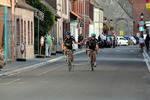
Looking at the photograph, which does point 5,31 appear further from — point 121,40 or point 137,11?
point 137,11

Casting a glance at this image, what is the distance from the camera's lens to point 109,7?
12344 centimetres

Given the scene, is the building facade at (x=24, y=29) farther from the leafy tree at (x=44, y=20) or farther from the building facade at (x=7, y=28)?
the leafy tree at (x=44, y=20)

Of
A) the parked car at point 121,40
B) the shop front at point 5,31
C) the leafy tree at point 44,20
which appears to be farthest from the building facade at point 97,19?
the shop front at point 5,31

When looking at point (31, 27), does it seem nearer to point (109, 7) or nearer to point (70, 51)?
point (70, 51)

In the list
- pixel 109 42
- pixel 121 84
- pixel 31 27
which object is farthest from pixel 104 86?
pixel 109 42

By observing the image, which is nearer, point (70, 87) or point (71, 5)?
point (70, 87)

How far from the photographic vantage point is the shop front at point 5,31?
2871cm

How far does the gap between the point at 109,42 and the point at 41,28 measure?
79.7 feet


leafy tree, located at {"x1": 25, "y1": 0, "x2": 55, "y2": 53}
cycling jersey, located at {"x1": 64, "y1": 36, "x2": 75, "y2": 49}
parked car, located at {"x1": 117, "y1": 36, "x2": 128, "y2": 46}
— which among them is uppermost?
leafy tree, located at {"x1": 25, "y1": 0, "x2": 55, "y2": 53}

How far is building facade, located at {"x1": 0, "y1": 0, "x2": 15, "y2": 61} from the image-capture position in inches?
1131

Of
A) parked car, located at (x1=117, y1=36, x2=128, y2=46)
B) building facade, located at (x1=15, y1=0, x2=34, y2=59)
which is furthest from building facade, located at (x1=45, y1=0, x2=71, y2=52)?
parked car, located at (x1=117, y1=36, x2=128, y2=46)

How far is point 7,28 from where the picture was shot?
29.7 m

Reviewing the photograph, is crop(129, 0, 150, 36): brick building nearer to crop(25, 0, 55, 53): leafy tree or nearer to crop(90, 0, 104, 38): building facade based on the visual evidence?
crop(90, 0, 104, 38): building facade

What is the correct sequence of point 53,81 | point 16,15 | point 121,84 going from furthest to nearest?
1. point 16,15
2. point 53,81
3. point 121,84
